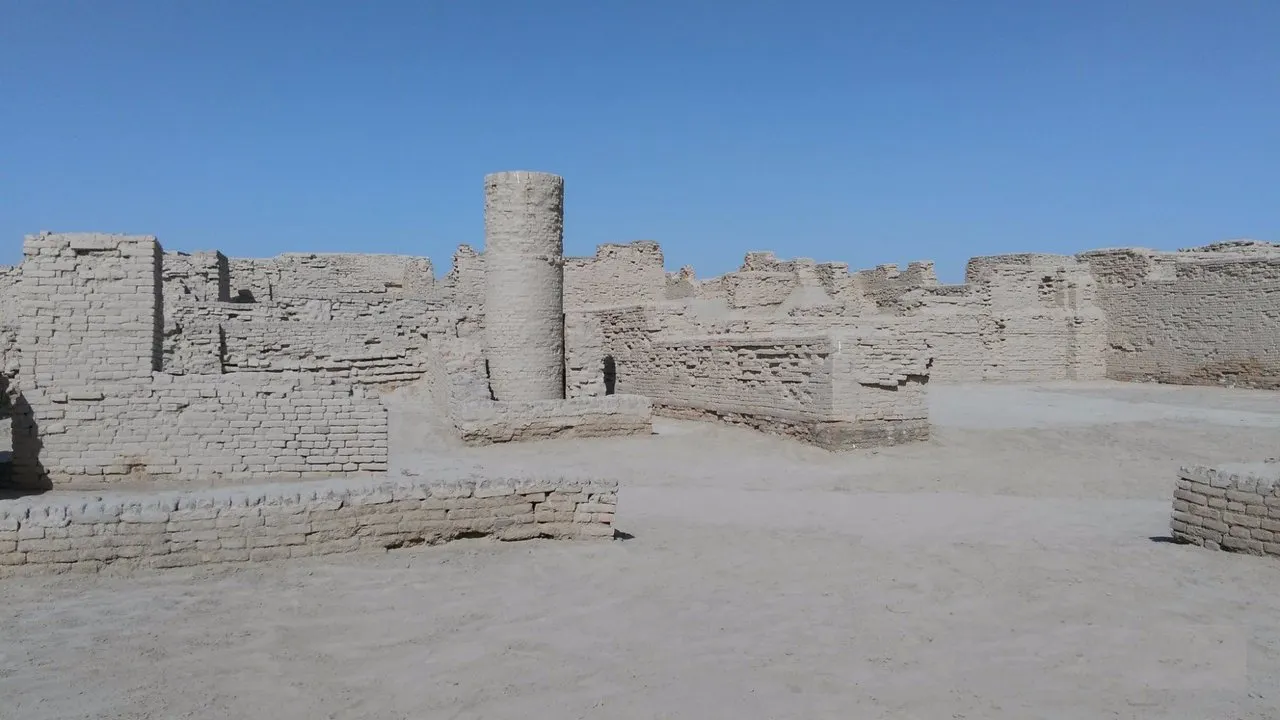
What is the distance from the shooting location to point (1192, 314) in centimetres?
2342

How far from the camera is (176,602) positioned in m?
5.30

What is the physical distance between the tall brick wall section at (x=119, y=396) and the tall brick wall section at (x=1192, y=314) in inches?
885

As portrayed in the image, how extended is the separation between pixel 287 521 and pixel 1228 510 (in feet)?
24.0

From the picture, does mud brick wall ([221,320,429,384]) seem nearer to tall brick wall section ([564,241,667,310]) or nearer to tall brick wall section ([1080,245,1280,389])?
tall brick wall section ([564,241,667,310])

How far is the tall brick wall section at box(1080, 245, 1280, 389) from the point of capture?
22031 millimetres

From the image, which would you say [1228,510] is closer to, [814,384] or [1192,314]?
[814,384]

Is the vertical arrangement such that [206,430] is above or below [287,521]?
above

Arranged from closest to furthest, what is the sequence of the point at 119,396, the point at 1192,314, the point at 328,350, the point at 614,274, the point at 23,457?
the point at 23,457 < the point at 119,396 < the point at 328,350 < the point at 1192,314 < the point at 614,274

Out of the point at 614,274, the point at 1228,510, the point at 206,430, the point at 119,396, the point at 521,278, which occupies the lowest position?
the point at 1228,510

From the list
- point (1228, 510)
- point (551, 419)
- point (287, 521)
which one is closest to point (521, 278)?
point (551, 419)

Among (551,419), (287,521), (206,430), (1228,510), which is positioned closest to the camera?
(287,521)

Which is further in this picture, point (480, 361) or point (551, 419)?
point (480, 361)

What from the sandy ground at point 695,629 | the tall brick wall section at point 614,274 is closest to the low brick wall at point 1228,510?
the sandy ground at point 695,629

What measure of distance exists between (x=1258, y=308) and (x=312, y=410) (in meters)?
22.6
